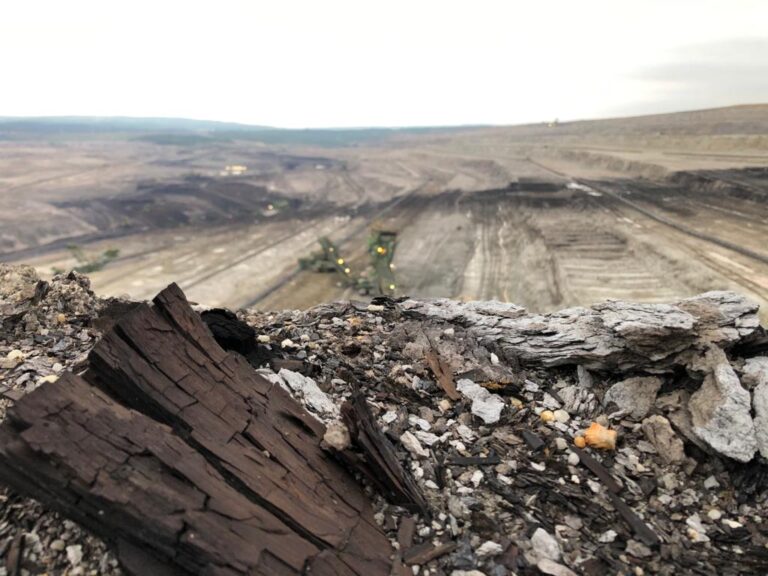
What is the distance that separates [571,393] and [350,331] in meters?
3.29

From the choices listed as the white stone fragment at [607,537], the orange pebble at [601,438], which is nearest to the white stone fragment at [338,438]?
the white stone fragment at [607,537]

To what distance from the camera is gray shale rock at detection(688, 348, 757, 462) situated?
4.56 m

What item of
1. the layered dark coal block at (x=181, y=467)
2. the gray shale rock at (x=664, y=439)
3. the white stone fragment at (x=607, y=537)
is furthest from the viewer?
the gray shale rock at (x=664, y=439)

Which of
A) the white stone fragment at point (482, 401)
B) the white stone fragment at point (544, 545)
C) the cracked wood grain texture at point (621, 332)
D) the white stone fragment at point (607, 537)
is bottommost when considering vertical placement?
the white stone fragment at point (607, 537)

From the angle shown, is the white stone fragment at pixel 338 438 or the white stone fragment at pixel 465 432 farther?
the white stone fragment at pixel 465 432

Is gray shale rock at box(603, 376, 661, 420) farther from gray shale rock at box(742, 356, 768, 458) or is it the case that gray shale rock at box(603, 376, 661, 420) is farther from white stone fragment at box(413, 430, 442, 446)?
white stone fragment at box(413, 430, 442, 446)

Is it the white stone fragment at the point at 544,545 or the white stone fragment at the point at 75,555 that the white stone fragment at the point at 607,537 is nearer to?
the white stone fragment at the point at 544,545

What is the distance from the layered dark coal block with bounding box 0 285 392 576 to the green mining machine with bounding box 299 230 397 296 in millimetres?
20577

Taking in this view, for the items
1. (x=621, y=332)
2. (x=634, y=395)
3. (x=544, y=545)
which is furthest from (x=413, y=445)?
(x=621, y=332)

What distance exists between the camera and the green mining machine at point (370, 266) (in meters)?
26.1

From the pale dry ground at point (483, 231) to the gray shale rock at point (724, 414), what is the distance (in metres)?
15.6

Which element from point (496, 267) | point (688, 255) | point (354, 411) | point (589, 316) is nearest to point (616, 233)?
point (688, 255)

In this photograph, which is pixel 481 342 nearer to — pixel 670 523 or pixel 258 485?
pixel 670 523

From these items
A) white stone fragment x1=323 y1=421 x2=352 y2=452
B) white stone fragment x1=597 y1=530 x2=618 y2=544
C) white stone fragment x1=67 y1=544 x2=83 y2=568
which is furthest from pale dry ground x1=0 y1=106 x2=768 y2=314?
white stone fragment x1=67 y1=544 x2=83 y2=568
